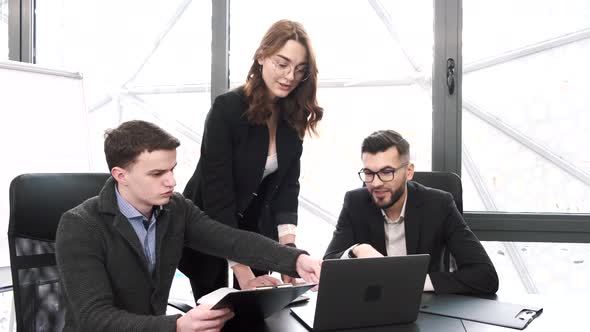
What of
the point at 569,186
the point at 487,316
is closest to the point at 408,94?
the point at 569,186

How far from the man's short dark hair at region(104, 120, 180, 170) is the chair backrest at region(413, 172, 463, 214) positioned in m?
1.24

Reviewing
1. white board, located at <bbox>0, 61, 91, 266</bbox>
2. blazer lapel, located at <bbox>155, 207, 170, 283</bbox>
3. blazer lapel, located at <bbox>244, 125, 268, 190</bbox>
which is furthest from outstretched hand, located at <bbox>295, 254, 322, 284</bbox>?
white board, located at <bbox>0, 61, 91, 266</bbox>

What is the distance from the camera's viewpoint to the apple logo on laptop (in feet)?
4.25

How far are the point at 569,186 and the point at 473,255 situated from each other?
4.46ft

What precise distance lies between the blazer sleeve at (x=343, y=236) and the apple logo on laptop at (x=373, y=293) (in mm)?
730

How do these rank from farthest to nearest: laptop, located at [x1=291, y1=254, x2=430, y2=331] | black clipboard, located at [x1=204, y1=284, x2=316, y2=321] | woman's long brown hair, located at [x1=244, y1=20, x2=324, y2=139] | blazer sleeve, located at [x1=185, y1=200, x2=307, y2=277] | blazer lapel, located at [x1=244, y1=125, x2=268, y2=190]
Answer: blazer lapel, located at [x1=244, y1=125, x2=268, y2=190] → woman's long brown hair, located at [x1=244, y1=20, x2=324, y2=139] → blazer sleeve, located at [x1=185, y1=200, x2=307, y2=277] → laptop, located at [x1=291, y1=254, x2=430, y2=331] → black clipboard, located at [x1=204, y1=284, x2=316, y2=321]

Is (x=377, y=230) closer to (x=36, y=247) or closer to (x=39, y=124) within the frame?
(x=36, y=247)

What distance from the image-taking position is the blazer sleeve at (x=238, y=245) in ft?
5.15

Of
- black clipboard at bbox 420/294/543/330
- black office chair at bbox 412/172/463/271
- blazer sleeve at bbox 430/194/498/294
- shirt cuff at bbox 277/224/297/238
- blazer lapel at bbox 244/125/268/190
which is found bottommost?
black clipboard at bbox 420/294/543/330

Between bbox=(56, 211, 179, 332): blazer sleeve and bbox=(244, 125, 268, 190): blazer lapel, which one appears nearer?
bbox=(56, 211, 179, 332): blazer sleeve

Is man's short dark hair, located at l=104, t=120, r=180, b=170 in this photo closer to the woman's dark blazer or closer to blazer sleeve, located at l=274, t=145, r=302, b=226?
the woman's dark blazer

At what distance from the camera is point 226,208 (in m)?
1.86

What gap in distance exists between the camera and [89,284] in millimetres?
1275

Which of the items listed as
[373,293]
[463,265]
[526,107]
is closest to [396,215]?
[463,265]
